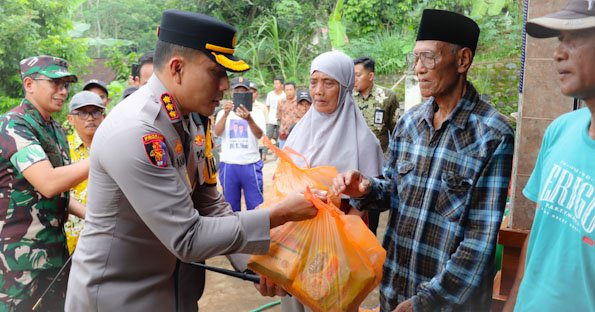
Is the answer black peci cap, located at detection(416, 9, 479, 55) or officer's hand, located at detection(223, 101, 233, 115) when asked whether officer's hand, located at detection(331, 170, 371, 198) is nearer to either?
black peci cap, located at detection(416, 9, 479, 55)

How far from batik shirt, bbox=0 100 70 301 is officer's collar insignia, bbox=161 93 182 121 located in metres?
1.20

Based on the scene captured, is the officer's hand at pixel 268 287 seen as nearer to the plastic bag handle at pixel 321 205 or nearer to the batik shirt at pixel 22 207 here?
the plastic bag handle at pixel 321 205

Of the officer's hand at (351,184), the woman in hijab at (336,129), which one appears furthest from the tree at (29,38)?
the officer's hand at (351,184)

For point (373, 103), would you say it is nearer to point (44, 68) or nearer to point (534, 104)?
point (534, 104)

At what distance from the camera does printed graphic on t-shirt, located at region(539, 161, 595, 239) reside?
4.41 ft

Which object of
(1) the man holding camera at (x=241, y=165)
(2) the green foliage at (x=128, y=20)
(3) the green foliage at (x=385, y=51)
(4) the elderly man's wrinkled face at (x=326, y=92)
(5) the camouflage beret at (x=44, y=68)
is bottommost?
(1) the man holding camera at (x=241, y=165)

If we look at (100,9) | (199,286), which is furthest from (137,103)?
(100,9)

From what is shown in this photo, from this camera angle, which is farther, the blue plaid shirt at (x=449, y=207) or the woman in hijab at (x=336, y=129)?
the woman in hijab at (x=336, y=129)

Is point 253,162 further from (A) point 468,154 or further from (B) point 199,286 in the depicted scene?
(A) point 468,154

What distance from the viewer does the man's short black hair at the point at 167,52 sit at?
5.51 ft

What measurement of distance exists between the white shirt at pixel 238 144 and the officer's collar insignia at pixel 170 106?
3.69 m

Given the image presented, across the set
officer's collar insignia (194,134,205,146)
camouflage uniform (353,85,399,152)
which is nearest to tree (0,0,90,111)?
camouflage uniform (353,85,399,152)

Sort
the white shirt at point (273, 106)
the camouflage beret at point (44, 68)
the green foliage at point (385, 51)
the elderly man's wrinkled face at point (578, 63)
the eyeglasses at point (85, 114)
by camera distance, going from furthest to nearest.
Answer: the green foliage at point (385, 51) → the white shirt at point (273, 106) → the eyeglasses at point (85, 114) → the camouflage beret at point (44, 68) → the elderly man's wrinkled face at point (578, 63)

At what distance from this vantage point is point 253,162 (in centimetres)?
546
